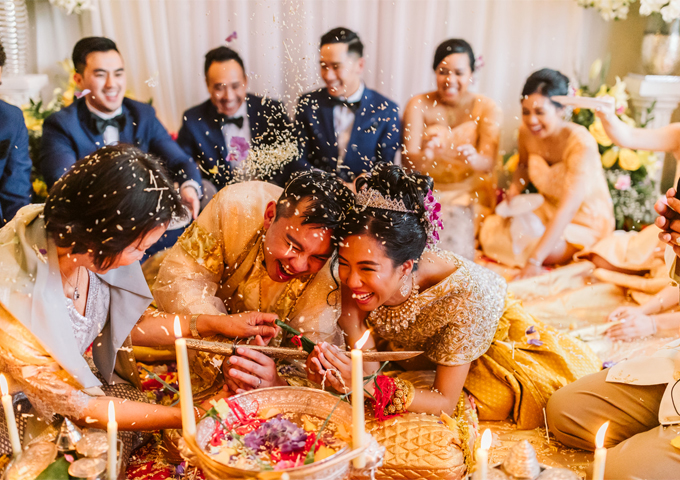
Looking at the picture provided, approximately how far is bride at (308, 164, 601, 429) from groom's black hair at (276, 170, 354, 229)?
51 millimetres

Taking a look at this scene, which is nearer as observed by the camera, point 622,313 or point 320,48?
point 622,313

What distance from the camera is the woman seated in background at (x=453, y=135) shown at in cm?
342

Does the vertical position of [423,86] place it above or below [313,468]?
above

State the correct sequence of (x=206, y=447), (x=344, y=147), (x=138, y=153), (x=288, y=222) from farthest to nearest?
1. (x=344, y=147)
2. (x=288, y=222)
3. (x=138, y=153)
4. (x=206, y=447)

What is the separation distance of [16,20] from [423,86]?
2.62 m

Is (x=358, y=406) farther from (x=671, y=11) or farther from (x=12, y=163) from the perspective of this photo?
(x=671, y=11)

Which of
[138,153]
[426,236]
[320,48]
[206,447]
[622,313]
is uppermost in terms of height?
[320,48]

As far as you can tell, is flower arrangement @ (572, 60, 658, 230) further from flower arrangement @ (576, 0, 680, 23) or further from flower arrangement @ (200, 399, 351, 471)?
flower arrangement @ (200, 399, 351, 471)

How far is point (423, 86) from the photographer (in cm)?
407

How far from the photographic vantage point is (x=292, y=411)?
1.35m

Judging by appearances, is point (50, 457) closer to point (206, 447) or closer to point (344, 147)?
point (206, 447)

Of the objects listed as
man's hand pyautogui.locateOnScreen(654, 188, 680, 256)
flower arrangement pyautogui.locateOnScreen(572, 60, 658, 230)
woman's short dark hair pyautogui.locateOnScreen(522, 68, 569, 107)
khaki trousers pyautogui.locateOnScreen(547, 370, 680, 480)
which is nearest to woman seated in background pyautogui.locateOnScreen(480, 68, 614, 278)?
woman's short dark hair pyautogui.locateOnScreen(522, 68, 569, 107)

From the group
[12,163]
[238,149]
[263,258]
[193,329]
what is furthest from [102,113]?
[193,329]

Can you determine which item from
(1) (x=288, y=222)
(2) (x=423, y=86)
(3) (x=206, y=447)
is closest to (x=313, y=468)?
(3) (x=206, y=447)
